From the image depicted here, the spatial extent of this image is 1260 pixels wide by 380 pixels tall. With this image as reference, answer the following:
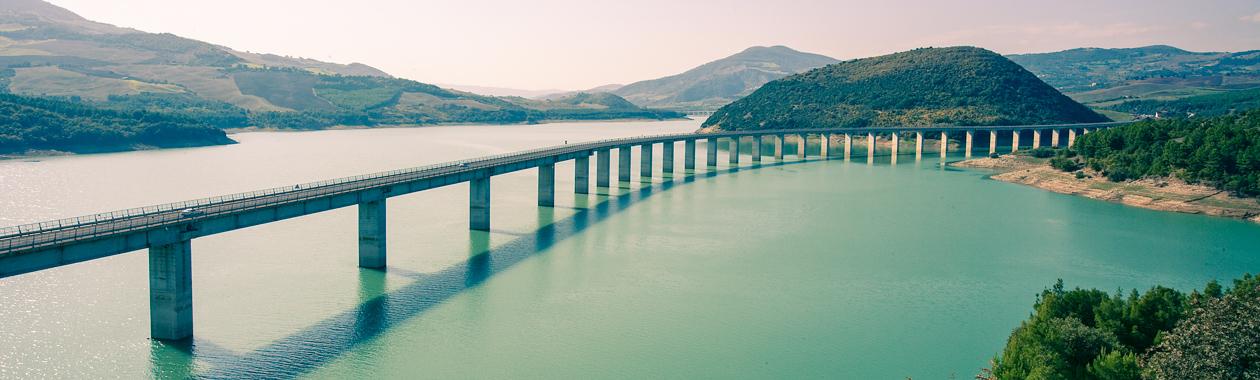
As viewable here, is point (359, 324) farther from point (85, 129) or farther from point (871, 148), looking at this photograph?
point (871, 148)

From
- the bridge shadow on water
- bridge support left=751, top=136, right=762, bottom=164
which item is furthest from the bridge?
bridge support left=751, top=136, right=762, bottom=164

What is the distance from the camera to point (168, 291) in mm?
37219

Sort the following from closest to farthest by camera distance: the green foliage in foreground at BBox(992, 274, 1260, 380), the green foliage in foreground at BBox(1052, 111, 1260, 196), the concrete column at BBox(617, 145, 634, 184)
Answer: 1. the green foliage in foreground at BBox(992, 274, 1260, 380)
2. the green foliage in foreground at BBox(1052, 111, 1260, 196)
3. the concrete column at BBox(617, 145, 634, 184)

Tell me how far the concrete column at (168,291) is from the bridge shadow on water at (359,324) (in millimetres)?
681

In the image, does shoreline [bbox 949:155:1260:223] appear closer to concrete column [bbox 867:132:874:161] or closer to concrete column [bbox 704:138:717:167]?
concrete column [bbox 867:132:874:161]

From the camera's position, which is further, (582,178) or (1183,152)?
(582,178)

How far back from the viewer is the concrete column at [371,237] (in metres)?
54.6

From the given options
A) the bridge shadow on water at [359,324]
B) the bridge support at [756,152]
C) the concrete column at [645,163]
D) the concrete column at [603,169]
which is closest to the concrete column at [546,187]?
the bridge shadow on water at [359,324]

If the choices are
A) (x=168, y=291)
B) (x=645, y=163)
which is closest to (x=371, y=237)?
(x=168, y=291)

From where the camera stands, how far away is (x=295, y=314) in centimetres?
4378

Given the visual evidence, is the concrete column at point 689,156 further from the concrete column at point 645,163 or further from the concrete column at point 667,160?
the concrete column at point 645,163

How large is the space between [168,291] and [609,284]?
25.3m

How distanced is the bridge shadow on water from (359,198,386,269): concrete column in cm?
100

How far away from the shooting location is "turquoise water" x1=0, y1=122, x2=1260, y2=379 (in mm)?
38062
